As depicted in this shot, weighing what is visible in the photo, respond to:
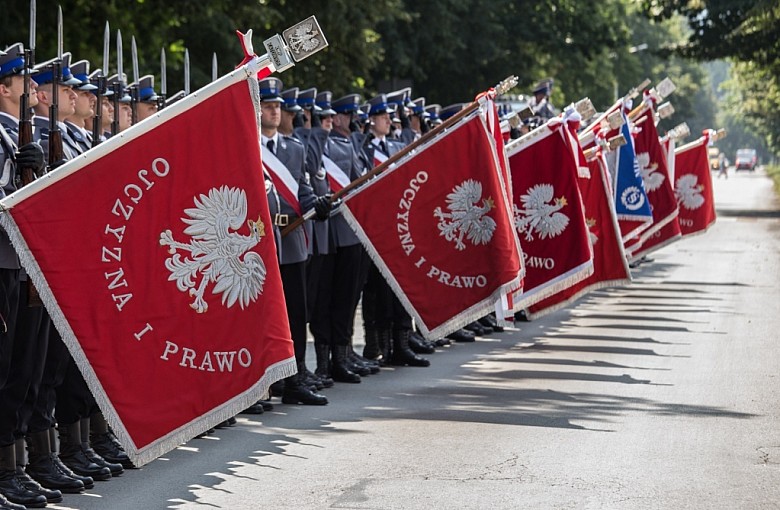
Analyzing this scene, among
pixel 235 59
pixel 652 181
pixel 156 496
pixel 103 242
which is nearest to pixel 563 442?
pixel 156 496

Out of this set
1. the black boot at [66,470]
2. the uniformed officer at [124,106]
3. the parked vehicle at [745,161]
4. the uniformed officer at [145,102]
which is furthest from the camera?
the parked vehicle at [745,161]

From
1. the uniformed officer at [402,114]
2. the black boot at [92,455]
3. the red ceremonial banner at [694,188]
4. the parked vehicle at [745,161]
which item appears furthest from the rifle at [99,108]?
the parked vehicle at [745,161]

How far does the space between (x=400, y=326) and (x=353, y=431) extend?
11.8 feet

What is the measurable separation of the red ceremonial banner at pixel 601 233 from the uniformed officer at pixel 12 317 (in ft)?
24.7

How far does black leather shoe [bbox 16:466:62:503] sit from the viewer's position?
23.9 ft

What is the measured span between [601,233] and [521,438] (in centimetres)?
630

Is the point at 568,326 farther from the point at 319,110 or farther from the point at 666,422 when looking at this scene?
the point at 666,422

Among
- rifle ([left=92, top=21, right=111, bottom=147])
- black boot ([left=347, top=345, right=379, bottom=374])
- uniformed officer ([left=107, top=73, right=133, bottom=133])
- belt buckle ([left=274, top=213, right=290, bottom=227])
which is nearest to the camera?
rifle ([left=92, top=21, right=111, bottom=147])

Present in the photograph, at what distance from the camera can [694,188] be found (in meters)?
23.3

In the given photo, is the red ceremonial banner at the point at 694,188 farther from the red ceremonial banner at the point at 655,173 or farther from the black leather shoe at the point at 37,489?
the black leather shoe at the point at 37,489

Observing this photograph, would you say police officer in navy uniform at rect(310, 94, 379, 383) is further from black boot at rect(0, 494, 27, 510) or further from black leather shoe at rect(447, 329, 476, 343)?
black boot at rect(0, 494, 27, 510)

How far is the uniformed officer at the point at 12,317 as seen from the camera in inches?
281

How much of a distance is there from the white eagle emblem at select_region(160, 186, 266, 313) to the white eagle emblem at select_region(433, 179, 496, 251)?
4261mm

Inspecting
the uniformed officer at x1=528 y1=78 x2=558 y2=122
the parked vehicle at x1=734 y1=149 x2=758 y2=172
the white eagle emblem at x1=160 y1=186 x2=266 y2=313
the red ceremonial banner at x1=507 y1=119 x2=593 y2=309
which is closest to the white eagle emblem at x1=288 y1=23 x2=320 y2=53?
the white eagle emblem at x1=160 y1=186 x2=266 y2=313
